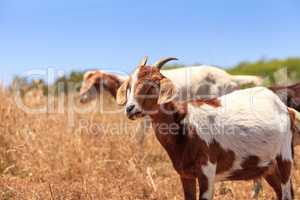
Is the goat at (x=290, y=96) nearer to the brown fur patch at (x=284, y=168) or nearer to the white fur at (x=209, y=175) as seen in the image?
the brown fur patch at (x=284, y=168)

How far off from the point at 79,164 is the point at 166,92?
10.9 ft

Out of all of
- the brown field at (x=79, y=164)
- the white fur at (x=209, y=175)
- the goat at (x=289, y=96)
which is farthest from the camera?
the goat at (x=289, y=96)

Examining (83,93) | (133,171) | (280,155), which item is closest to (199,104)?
(280,155)

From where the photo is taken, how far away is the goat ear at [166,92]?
531 cm

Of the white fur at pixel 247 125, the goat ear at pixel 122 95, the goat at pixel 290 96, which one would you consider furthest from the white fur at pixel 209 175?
the goat at pixel 290 96

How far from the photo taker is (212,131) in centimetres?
545

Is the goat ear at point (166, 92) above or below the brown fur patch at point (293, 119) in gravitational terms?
above

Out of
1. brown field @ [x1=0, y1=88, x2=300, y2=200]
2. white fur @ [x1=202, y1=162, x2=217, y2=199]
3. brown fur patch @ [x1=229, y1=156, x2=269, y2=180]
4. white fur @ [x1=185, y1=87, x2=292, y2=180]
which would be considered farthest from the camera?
brown field @ [x1=0, y1=88, x2=300, y2=200]

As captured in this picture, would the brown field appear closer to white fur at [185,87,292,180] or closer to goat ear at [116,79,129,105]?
goat ear at [116,79,129,105]

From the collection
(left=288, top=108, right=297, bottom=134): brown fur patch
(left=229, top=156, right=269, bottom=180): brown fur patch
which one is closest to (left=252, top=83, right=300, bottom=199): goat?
(left=288, top=108, right=297, bottom=134): brown fur patch

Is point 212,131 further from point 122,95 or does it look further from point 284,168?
point 284,168

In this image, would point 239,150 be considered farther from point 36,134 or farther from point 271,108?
point 36,134

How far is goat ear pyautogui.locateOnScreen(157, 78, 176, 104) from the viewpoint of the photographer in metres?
5.31

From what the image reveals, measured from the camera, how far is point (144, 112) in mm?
5332
